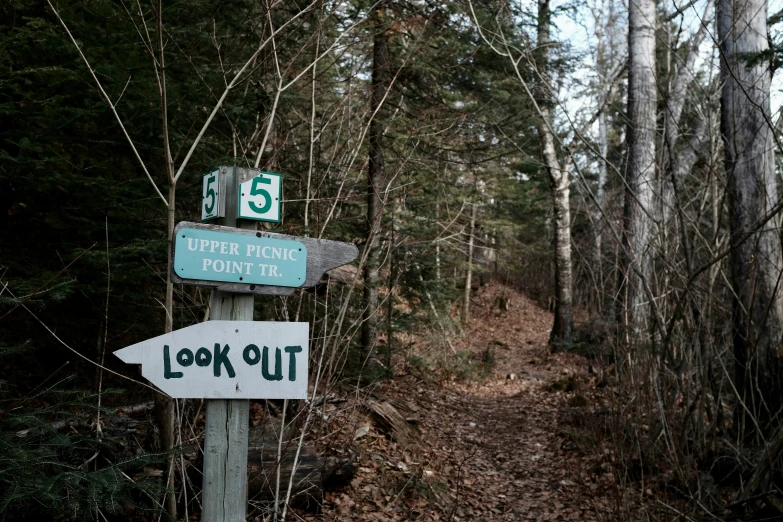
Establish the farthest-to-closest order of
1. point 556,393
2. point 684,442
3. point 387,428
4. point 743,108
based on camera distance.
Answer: point 556,393 → point 387,428 → point 743,108 → point 684,442

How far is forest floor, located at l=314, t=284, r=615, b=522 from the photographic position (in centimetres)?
525

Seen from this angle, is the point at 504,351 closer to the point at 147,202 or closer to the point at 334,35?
the point at 334,35

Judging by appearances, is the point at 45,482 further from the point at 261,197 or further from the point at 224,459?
the point at 261,197

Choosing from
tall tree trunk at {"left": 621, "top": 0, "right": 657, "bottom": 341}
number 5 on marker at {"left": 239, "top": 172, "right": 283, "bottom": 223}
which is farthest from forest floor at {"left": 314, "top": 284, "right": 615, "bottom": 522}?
number 5 on marker at {"left": 239, "top": 172, "right": 283, "bottom": 223}

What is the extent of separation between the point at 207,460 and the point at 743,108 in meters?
5.07

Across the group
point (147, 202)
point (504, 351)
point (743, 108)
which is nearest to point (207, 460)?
point (147, 202)

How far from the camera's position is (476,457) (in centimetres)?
699

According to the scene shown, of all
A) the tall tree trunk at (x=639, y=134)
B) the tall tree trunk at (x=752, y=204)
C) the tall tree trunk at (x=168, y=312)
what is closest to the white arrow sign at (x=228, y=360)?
the tall tree trunk at (x=168, y=312)

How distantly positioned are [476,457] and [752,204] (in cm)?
400

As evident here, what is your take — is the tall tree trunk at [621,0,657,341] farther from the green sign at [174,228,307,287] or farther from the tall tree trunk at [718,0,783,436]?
the green sign at [174,228,307,287]

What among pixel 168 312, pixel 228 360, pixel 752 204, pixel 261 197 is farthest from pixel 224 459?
pixel 752 204

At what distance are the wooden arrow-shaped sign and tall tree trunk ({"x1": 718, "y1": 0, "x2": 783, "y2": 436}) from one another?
3.73m

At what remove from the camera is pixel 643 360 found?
5234 millimetres

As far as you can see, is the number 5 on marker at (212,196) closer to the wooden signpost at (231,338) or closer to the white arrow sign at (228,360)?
the wooden signpost at (231,338)
